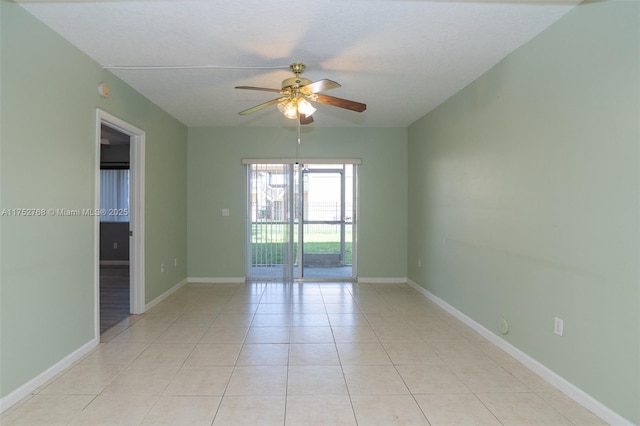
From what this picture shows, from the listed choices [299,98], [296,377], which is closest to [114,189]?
[299,98]

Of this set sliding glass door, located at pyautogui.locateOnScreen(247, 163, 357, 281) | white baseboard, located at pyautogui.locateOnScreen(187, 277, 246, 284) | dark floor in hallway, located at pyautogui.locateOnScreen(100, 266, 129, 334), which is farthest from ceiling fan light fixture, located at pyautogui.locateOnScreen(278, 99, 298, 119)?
white baseboard, located at pyautogui.locateOnScreen(187, 277, 246, 284)

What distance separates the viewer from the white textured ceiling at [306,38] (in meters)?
2.15

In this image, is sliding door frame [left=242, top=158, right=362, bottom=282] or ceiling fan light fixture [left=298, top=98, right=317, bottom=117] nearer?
ceiling fan light fixture [left=298, top=98, right=317, bottom=117]

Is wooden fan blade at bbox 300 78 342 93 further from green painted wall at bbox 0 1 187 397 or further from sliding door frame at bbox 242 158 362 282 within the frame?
sliding door frame at bbox 242 158 362 282

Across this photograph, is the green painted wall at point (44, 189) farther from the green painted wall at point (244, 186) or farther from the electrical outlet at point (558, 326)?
the electrical outlet at point (558, 326)

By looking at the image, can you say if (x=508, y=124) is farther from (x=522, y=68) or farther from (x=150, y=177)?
(x=150, y=177)

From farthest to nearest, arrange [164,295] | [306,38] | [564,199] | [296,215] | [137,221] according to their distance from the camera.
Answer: [296,215] → [164,295] → [137,221] → [306,38] → [564,199]

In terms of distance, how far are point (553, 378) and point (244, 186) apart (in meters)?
4.41

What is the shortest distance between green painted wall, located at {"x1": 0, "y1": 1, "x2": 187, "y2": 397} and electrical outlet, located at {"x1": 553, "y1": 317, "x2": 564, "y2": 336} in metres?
3.45

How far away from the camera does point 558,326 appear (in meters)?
2.26

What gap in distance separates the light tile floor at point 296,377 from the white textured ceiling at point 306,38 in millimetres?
2441

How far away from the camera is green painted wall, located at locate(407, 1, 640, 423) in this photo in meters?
1.80

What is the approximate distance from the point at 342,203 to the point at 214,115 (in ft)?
7.76

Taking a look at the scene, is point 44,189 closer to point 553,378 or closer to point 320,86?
point 320,86
